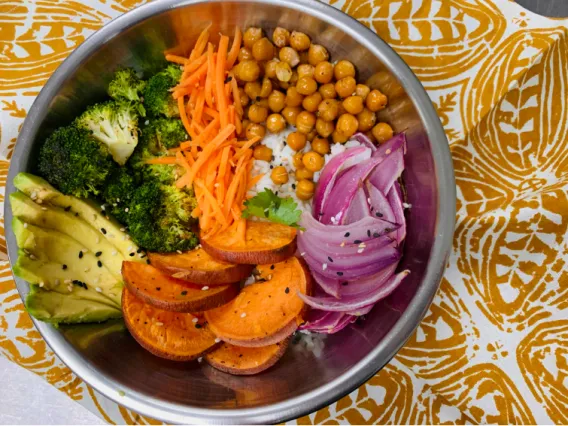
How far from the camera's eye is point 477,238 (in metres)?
2.48

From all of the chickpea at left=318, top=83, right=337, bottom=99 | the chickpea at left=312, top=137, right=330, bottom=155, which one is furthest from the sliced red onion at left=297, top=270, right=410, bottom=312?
the chickpea at left=318, top=83, right=337, bottom=99

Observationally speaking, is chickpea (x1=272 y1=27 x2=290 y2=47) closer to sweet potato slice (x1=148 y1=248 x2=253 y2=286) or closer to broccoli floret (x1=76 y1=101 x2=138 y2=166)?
broccoli floret (x1=76 y1=101 x2=138 y2=166)

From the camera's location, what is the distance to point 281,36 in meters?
2.23

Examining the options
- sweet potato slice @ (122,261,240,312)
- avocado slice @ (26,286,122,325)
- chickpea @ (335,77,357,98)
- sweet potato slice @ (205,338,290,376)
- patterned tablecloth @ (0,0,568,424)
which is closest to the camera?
avocado slice @ (26,286,122,325)

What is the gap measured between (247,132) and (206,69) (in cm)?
37

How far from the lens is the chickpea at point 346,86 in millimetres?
2199

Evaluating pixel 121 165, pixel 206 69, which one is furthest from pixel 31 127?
pixel 206 69

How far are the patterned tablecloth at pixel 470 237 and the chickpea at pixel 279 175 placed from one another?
91 centimetres

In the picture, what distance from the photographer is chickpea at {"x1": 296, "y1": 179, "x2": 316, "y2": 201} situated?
7.52 ft

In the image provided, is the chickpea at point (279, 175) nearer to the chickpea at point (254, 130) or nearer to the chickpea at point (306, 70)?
the chickpea at point (254, 130)

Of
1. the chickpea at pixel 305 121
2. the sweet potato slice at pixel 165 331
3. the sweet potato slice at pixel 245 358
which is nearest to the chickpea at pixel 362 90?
the chickpea at pixel 305 121

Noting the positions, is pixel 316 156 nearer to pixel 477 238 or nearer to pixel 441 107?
A: pixel 441 107

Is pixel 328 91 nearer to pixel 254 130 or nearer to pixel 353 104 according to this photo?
pixel 353 104

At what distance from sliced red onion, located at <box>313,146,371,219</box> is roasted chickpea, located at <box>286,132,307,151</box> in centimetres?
20
